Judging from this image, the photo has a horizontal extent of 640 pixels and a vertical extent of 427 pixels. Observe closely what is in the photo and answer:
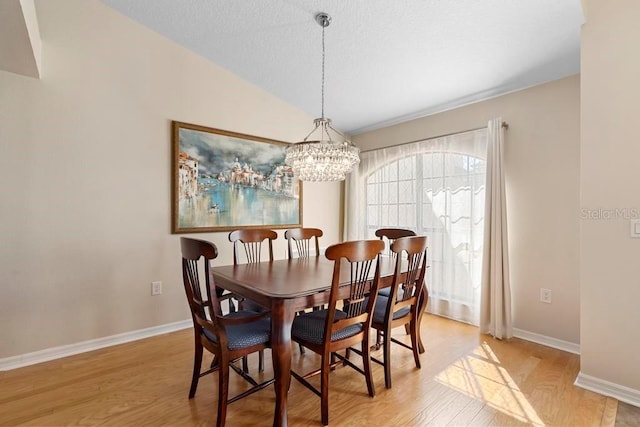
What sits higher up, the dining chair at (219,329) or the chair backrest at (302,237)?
the chair backrest at (302,237)

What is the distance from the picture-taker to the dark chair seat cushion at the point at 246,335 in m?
1.68

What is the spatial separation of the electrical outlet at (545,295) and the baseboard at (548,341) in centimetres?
32

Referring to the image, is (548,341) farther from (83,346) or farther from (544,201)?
(83,346)

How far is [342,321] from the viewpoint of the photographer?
5.87ft

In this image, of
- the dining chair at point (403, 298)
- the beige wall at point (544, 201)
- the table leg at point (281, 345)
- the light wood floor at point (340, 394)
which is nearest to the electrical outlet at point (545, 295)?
the beige wall at point (544, 201)

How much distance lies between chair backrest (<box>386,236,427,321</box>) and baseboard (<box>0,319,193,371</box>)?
2.22 m

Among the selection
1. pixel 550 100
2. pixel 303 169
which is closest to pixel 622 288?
pixel 550 100

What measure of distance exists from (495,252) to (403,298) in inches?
48.4

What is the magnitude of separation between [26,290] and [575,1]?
14.4 feet

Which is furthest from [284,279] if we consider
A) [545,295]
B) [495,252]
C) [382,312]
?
[545,295]

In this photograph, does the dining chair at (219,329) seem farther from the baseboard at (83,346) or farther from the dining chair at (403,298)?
the baseboard at (83,346)

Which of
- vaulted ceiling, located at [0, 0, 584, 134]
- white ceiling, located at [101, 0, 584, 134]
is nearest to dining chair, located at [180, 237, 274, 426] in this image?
vaulted ceiling, located at [0, 0, 584, 134]

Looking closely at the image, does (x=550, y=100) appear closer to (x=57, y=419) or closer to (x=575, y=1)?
(x=575, y=1)

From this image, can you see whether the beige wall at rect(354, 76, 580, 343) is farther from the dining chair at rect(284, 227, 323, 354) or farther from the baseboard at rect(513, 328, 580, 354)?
the dining chair at rect(284, 227, 323, 354)
